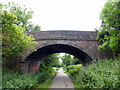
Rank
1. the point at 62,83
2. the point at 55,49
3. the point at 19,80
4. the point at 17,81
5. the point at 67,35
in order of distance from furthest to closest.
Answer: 1. the point at 55,49
2. the point at 67,35
3. the point at 62,83
4. the point at 19,80
5. the point at 17,81

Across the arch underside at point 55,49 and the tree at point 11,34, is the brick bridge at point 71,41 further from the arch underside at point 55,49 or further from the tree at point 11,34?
the tree at point 11,34

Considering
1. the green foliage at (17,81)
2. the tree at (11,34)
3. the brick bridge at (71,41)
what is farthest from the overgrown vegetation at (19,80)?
the brick bridge at (71,41)

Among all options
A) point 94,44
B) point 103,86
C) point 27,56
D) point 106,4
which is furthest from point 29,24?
point 103,86

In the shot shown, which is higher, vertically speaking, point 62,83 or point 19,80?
point 19,80

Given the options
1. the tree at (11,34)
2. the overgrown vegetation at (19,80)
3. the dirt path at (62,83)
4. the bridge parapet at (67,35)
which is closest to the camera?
the tree at (11,34)

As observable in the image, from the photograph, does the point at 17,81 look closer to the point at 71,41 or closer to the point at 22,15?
the point at 71,41

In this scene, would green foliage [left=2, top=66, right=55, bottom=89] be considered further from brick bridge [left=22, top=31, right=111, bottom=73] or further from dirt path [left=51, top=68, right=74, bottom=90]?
brick bridge [left=22, top=31, right=111, bottom=73]

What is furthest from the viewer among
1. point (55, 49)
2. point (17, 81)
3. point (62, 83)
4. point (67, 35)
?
point (55, 49)

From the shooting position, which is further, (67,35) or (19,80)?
(67,35)

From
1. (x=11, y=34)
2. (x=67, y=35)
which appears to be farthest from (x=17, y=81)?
(x=67, y=35)

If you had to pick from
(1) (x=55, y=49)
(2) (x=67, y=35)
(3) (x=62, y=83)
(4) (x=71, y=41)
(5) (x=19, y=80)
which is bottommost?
(3) (x=62, y=83)

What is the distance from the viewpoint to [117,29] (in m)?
6.66

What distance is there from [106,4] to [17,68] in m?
10.1

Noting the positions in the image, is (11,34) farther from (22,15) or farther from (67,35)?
(22,15)
